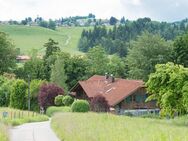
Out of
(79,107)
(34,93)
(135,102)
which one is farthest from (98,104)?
(34,93)

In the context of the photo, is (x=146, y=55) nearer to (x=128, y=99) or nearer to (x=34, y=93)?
(x=128, y=99)

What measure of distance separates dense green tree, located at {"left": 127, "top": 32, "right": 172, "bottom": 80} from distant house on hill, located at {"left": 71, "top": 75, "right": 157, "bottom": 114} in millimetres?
A: 15510

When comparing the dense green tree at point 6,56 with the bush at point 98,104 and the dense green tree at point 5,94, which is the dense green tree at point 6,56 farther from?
the bush at point 98,104

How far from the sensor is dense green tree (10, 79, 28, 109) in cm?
7525

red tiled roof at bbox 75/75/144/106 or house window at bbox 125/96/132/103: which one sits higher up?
red tiled roof at bbox 75/75/144/106

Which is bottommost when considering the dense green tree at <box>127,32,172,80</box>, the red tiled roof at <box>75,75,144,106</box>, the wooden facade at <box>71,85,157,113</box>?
the wooden facade at <box>71,85,157,113</box>

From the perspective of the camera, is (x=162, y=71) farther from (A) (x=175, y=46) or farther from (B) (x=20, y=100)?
(A) (x=175, y=46)

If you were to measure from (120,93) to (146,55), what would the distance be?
2429 centimetres

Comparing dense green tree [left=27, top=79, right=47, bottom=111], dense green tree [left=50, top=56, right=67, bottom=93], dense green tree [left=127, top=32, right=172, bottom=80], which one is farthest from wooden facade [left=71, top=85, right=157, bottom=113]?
dense green tree [left=127, top=32, right=172, bottom=80]

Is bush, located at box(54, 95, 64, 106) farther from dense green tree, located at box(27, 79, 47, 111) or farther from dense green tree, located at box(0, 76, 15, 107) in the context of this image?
dense green tree, located at box(0, 76, 15, 107)

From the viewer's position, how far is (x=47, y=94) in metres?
70.8

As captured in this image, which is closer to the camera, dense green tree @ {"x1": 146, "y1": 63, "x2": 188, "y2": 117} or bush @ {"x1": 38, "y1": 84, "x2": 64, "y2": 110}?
dense green tree @ {"x1": 146, "y1": 63, "x2": 188, "y2": 117}

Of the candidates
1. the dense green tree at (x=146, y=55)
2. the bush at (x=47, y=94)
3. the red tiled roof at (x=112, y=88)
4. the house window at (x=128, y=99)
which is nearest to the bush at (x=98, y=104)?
the red tiled roof at (x=112, y=88)

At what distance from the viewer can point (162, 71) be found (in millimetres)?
40875
